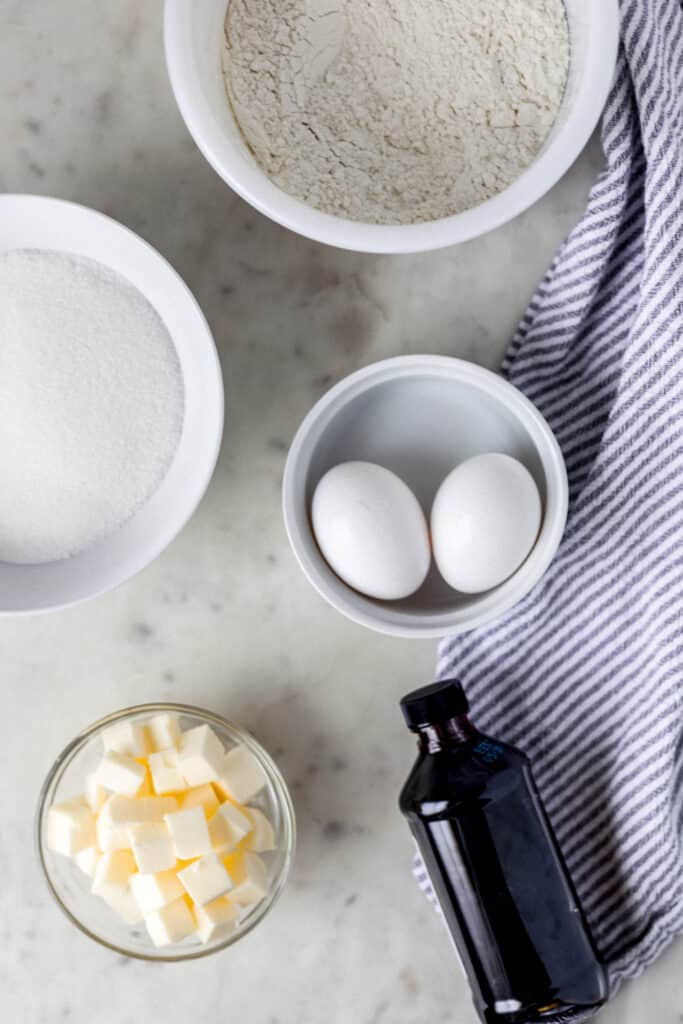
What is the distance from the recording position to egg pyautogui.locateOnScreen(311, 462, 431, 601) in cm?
83

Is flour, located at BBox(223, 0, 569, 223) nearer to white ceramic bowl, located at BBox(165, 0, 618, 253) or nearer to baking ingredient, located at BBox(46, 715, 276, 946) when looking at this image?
white ceramic bowl, located at BBox(165, 0, 618, 253)

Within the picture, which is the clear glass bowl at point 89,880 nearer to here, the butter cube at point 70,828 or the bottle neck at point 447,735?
the butter cube at point 70,828

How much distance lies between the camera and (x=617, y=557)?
0.93 metres

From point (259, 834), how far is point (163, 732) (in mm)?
121

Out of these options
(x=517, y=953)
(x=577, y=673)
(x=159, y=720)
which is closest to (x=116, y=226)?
(x=159, y=720)

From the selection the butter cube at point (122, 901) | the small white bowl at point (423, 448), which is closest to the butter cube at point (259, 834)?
the butter cube at point (122, 901)

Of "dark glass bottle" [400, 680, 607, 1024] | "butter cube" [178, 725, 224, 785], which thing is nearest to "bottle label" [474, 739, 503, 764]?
"dark glass bottle" [400, 680, 607, 1024]

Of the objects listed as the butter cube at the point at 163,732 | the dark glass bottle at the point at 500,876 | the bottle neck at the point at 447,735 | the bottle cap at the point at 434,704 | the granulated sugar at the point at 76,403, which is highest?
the granulated sugar at the point at 76,403

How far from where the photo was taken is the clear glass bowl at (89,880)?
950 mm

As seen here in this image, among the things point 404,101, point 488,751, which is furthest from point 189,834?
point 404,101

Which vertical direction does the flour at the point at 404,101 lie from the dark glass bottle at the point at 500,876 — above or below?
above

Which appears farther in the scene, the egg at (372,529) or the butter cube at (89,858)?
the butter cube at (89,858)

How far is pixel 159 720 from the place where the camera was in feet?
3.09

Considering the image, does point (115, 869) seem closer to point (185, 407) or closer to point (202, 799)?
point (202, 799)
